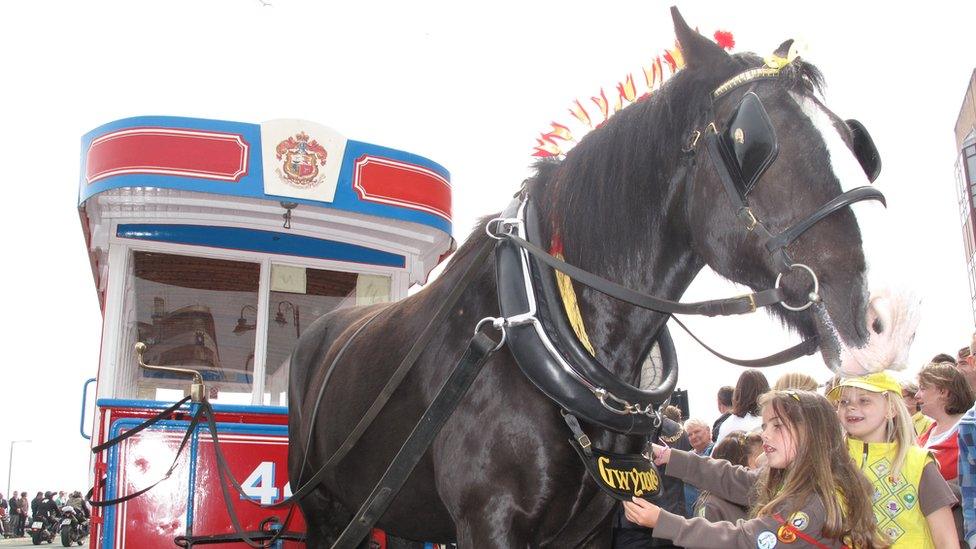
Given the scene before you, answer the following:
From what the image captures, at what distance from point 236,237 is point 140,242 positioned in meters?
0.53

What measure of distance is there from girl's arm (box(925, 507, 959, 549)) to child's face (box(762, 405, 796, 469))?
45cm

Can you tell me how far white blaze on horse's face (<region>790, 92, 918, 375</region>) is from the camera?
159 cm

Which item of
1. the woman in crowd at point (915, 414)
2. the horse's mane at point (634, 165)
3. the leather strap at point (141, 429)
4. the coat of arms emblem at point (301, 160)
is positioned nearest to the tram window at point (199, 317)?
the coat of arms emblem at point (301, 160)

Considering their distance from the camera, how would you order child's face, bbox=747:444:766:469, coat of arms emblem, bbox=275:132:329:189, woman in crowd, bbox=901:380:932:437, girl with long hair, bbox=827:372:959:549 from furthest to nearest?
coat of arms emblem, bbox=275:132:329:189, woman in crowd, bbox=901:380:932:437, child's face, bbox=747:444:766:469, girl with long hair, bbox=827:372:959:549

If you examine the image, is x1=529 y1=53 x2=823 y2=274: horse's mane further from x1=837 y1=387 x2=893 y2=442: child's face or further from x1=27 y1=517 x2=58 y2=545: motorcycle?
x1=27 y1=517 x2=58 y2=545: motorcycle

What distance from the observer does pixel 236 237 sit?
4785mm

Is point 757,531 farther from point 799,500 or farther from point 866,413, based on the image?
point 866,413

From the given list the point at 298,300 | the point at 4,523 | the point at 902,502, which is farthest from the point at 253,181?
the point at 4,523

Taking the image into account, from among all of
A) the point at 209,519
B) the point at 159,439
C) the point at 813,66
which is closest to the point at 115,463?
the point at 159,439

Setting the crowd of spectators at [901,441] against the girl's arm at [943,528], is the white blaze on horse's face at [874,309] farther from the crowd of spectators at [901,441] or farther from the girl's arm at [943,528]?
the girl's arm at [943,528]

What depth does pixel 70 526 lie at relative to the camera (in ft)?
60.4

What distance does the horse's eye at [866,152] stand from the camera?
6.22 ft

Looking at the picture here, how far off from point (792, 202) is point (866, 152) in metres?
0.29

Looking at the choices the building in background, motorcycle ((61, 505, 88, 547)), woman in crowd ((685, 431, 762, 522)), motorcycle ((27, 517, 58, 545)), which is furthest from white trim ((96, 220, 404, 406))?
the building in background
